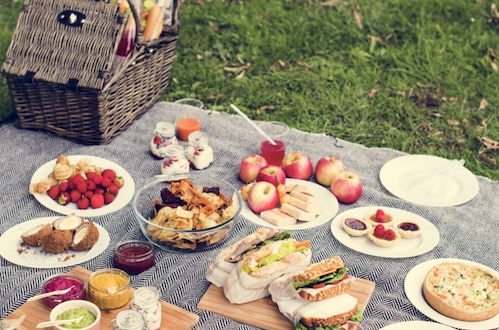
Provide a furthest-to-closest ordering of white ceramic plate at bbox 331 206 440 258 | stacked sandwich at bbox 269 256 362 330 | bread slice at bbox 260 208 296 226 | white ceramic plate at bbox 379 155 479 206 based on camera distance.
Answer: white ceramic plate at bbox 379 155 479 206 → bread slice at bbox 260 208 296 226 → white ceramic plate at bbox 331 206 440 258 → stacked sandwich at bbox 269 256 362 330

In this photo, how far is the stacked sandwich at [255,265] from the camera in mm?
2854

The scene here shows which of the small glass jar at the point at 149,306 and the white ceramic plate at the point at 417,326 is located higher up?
the small glass jar at the point at 149,306

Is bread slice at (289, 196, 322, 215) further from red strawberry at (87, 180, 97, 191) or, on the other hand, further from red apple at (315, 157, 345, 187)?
red strawberry at (87, 180, 97, 191)

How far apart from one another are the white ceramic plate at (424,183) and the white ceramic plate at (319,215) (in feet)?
1.40

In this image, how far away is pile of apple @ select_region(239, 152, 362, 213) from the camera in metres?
3.72

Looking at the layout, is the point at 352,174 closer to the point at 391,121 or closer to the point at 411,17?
the point at 391,121

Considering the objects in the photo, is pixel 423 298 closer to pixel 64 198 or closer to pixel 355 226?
pixel 355 226

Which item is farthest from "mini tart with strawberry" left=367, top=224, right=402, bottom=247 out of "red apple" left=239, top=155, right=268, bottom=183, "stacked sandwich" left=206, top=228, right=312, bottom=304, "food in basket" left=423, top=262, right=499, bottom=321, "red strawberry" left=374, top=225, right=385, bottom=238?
"red apple" left=239, top=155, right=268, bottom=183

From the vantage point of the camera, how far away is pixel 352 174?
3.93 m

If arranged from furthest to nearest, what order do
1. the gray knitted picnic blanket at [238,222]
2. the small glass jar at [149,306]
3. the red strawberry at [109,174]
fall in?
the red strawberry at [109,174], the gray knitted picnic blanket at [238,222], the small glass jar at [149,306]

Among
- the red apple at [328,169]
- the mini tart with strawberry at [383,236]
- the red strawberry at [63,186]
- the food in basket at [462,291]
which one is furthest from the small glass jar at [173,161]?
the food in basket at [462,291]

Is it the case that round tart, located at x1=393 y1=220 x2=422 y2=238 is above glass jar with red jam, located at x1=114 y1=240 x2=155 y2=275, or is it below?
above

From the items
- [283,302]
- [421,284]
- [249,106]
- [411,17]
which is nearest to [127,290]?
[283,302]

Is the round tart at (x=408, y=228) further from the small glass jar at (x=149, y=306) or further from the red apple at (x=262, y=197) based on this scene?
the small glass jar at (x=149, y=306)
